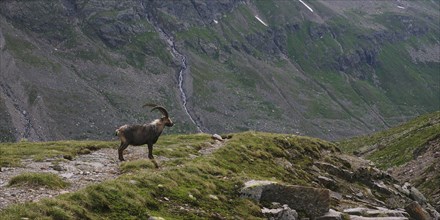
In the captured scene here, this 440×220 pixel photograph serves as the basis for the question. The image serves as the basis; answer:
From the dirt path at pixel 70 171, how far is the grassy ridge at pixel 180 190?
1218mm

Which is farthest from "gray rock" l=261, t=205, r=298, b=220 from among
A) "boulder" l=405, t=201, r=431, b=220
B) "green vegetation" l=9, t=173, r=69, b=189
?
"boulder" l=405, t=201, r=431, b=220

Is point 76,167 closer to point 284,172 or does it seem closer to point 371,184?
point 284,172

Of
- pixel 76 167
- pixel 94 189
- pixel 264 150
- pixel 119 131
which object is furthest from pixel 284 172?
pixel 94 189

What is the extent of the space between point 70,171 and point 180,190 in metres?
5.47

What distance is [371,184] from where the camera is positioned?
116 feet

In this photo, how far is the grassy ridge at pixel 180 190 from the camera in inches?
583

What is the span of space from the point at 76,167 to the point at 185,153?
7.65 metres

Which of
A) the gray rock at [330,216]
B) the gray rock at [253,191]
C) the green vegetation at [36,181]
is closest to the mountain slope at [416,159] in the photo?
the gray rock at [330,216]

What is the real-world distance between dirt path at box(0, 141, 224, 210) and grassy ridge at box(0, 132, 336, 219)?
1218 millimetres

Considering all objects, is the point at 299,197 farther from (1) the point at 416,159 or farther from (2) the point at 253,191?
(1) the point at 416,159

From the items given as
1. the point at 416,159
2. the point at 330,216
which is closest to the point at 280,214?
the point at 330,216

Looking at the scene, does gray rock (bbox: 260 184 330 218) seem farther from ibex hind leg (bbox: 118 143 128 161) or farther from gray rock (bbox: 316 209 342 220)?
ibex hind leg (bbox: 118 143 128 161)

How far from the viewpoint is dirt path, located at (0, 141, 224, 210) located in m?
16.3

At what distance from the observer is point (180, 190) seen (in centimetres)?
1959
